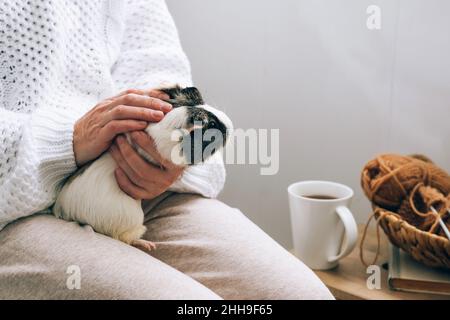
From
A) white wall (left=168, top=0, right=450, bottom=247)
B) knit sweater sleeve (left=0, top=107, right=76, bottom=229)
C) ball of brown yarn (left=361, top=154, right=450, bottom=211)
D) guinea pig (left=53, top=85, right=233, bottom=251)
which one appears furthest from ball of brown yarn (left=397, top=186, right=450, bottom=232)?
knit sweater sleeve (left=0, top=107, right=76, bottom=229)

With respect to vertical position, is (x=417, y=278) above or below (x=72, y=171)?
below

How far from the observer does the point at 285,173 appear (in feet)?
3.80

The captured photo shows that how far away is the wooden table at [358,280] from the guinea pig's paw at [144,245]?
0.36m

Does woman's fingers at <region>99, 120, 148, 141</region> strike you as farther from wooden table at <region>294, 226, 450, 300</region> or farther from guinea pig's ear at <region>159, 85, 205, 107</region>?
wooden table at <region>294, 226, 450, 300</region>

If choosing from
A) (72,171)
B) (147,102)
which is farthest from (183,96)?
(72,171)

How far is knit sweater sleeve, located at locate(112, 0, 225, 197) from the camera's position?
27.8 inches

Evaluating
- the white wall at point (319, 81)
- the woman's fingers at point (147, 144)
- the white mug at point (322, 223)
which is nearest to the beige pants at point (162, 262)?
the woman's fingers at point (147, 144)

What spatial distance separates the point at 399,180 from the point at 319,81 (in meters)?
0.34

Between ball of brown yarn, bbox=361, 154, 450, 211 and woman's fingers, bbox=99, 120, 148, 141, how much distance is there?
1.45 feet

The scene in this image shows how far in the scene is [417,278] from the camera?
767 millimetres

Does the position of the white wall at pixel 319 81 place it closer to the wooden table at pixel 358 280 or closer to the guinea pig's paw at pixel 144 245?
the wooden table at pixel 358 280

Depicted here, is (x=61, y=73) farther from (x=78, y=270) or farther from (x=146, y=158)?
(x=78, y=270)

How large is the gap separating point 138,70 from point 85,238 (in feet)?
1.01
